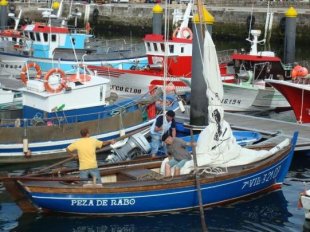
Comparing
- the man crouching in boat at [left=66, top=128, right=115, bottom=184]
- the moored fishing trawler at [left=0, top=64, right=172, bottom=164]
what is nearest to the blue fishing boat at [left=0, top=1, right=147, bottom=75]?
the moored fishing trawler at [left=0, top=64, right=172, bottom=164]

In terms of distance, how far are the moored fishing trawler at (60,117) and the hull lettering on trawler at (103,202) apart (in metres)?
5.10

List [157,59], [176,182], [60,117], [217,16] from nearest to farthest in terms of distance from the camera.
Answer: [176,182], [60,117], [157,59], [217,16]

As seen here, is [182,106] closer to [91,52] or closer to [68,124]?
[68,124]

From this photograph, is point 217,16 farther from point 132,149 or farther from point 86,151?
point 86,151

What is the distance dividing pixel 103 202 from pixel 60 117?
5.80 m

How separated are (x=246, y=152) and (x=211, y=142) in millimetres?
1102

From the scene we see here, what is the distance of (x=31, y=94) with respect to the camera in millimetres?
19734

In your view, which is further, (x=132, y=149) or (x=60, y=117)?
(x=60, y=117)

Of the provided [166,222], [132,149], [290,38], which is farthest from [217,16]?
[166,222]

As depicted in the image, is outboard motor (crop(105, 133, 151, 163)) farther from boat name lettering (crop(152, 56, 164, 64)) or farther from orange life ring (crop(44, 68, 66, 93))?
boat name lettering (crop(152, 56, 164, 64))

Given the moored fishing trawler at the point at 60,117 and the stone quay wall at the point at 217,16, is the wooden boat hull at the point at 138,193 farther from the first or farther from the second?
the stone quay wall at the point at 217,16

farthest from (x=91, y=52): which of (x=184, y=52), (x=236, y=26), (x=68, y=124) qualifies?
(x=236, y=26)

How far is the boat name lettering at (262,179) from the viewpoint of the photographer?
15273mm

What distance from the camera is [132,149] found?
59.3ft
